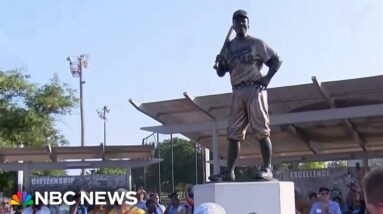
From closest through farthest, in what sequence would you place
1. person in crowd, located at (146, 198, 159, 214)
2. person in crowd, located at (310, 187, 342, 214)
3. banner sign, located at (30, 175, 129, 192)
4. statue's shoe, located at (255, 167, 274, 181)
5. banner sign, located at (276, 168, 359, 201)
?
statue's shoe, located at (255, 167, 274, 181), person in crowd, located at (310, 187, 342, 214), person in crowd, located at (146, 198, 159, 214), banner sign, located at (30, 175, 129, 192), banner sign, located at (276, 168, 359, 201)

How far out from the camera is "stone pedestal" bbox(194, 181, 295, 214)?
25.0 ft

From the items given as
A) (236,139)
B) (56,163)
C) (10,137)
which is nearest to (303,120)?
(56,163)

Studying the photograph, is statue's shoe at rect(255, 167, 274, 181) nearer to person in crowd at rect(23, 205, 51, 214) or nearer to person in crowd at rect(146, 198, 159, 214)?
person in crowd at rect(146, 198, 159, 214)

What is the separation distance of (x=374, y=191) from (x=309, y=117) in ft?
57.1

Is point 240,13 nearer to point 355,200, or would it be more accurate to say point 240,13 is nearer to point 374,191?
point 355,200

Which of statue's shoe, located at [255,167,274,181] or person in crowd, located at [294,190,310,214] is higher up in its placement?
statue's shoe, located at [255,167,274,181]

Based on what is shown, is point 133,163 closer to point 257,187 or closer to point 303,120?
point 303,120

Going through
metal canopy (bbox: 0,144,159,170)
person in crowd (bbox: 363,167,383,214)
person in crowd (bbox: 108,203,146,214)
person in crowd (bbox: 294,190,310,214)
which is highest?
metal canopy (bbox: 0,144,159,170)

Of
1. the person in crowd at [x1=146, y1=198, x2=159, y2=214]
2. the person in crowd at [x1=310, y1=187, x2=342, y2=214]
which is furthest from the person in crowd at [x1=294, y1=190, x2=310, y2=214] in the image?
the person in crowd at [x1=146, y1=198, x2=159, y2=214]

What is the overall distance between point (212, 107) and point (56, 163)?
549cm

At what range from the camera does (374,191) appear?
225 centimetres

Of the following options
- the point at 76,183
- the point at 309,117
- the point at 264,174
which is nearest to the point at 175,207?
the point at 264,174

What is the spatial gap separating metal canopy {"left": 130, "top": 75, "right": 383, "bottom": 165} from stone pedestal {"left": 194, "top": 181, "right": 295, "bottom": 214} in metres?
10.3

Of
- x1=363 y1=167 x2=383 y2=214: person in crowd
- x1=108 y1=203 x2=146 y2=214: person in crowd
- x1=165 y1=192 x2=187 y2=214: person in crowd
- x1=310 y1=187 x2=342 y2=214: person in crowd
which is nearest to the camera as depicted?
x1=363 y1=167 x2=383 y2=214: person in crowd
